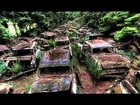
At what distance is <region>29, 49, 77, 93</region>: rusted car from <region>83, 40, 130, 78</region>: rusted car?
1.49 metres

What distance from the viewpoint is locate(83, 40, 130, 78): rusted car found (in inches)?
259

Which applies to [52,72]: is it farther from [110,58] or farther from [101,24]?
[101,24]

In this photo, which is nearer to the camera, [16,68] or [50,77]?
[50,77]

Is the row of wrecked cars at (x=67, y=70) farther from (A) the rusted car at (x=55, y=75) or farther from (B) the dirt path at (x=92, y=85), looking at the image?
(B) the dirt path at (x=92, y=85)

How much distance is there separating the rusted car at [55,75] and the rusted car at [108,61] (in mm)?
1491

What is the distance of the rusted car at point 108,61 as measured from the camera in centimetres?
658

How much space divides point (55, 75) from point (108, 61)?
2569 mm

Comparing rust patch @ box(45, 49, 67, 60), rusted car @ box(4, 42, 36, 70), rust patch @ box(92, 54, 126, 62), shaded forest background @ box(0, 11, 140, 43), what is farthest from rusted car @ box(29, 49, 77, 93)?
shaded forest background @ box(0, 11, 140, 43)

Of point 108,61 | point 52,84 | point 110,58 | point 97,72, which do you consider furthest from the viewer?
point 110,58

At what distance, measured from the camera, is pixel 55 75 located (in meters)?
5.89

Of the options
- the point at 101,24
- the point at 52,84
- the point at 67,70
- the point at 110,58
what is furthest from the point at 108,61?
the point at 101,24
